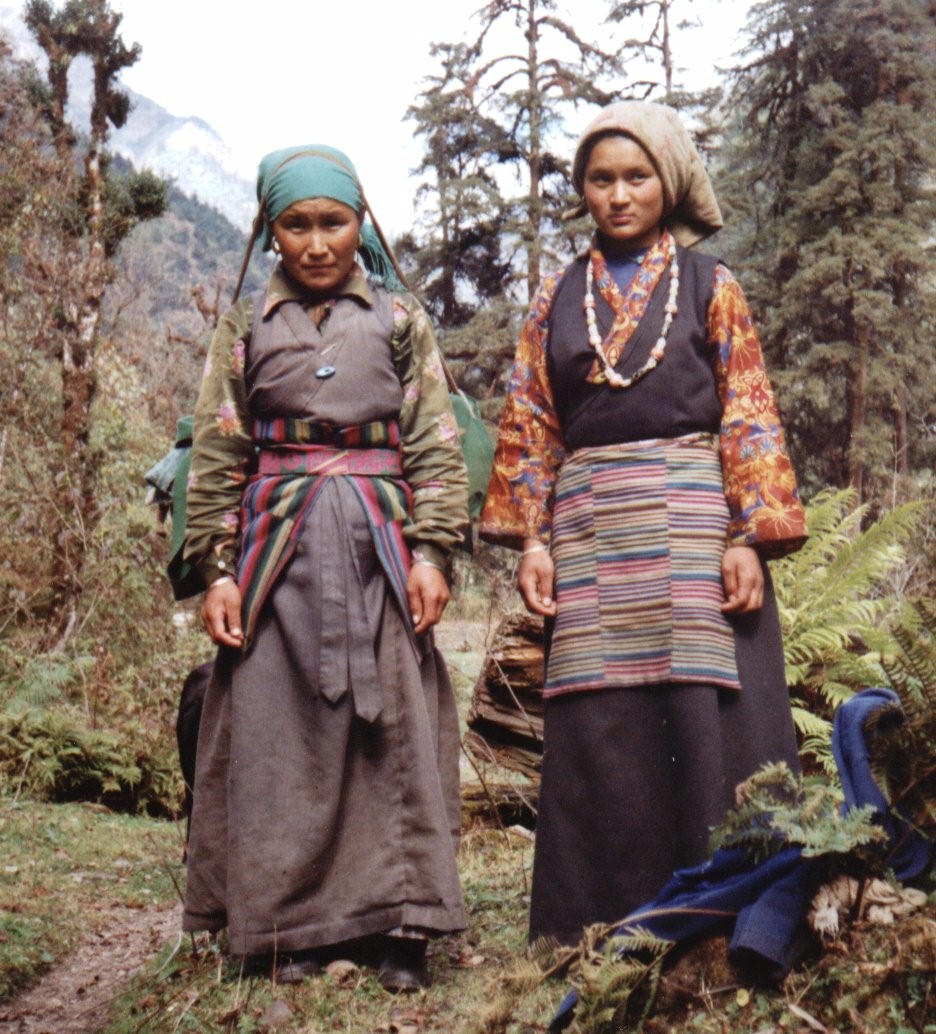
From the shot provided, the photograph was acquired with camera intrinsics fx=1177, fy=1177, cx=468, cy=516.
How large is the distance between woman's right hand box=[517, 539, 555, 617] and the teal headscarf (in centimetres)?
121

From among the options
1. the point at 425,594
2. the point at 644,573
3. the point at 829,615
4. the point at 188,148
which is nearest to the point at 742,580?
the point at 644,573

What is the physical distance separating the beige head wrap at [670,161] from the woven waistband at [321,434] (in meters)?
0.93

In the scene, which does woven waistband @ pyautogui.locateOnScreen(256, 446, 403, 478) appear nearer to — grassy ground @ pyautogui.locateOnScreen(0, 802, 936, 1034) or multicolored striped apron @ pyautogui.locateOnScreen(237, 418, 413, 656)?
multicolored striped apron @ pyautogui.locateOnScreen(237, 418, 413, 656)

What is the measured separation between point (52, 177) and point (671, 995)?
12243 millimetres

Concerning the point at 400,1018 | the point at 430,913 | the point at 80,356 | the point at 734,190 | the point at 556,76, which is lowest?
the point at 400,1018

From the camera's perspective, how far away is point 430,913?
3232 millimetres

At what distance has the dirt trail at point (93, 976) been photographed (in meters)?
3.29

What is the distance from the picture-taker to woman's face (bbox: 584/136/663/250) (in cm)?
327

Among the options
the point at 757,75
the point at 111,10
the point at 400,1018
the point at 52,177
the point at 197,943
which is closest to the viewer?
the point at 400,1018

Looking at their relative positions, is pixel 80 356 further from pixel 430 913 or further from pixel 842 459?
pixel 842 459

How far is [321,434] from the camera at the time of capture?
11.4ft

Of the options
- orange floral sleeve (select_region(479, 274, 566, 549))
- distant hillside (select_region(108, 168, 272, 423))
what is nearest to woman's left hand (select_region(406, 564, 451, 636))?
orange floral sleeve (select_region(479, 274, 566, 549))

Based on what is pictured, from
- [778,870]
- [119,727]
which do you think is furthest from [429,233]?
[778,870]

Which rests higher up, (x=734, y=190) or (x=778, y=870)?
(x=734, y=190)
